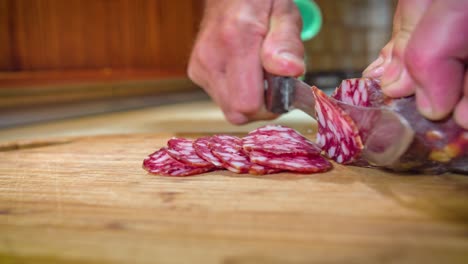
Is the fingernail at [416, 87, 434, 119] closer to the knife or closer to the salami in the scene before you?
the knife

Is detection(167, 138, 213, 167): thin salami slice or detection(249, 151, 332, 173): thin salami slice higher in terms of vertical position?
detection(249, 151, 332, 173): thin salami slice

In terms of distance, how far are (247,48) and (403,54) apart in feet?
2.64

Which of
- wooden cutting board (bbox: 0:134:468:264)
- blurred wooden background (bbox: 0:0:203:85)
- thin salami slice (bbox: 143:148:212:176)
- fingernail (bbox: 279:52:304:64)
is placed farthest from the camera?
blurred wooden background (bbox: 0:0:203:85)

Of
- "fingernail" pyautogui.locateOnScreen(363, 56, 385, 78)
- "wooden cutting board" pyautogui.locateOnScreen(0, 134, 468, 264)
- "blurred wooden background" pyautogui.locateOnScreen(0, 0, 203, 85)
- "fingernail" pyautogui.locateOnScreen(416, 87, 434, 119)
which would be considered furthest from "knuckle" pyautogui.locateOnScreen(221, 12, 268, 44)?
"blurred wooden background" pyautogui.locateOnScreen(0, 0, 203, 85)

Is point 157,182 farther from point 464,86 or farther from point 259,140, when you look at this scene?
point 464,86

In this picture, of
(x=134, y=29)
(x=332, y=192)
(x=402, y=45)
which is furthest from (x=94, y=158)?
(x=134, y=29)

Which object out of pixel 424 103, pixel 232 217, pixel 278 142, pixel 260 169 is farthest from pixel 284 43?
pixel 232 217

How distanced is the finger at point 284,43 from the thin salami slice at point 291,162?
18.0 inches

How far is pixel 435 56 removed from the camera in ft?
2.97

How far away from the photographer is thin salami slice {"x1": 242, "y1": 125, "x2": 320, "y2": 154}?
47.1 inches

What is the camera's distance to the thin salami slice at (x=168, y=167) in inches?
46.9

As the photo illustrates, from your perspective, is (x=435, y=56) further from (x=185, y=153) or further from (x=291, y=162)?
(x=185, y=153)

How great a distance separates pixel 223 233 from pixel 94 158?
0.80 meters

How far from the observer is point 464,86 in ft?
3.08
